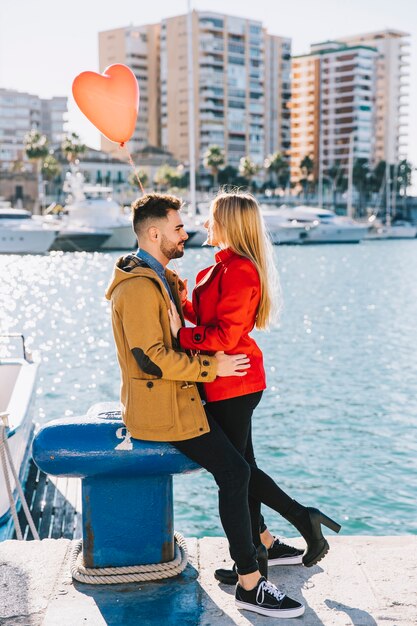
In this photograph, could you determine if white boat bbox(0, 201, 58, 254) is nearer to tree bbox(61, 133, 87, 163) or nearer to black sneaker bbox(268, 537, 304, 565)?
tree bbox(61, 133, 87, 163)

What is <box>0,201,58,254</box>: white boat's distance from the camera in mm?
64438

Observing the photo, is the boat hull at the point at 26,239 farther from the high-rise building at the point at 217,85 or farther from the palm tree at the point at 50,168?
the high-rise building at the point at 217,85

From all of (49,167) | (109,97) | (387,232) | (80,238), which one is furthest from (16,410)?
(387,232)

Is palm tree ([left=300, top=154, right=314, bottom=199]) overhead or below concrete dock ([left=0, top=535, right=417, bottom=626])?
overhead

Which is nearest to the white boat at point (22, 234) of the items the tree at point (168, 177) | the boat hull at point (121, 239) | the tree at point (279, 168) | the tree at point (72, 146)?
the boat hull at point (121, 239)

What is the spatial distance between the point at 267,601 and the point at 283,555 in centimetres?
50

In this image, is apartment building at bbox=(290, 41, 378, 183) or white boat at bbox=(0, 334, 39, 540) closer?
white boat at bbox=(0, 334, 39, 540)

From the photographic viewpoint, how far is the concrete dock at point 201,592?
333 cm

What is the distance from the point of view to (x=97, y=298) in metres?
36.7

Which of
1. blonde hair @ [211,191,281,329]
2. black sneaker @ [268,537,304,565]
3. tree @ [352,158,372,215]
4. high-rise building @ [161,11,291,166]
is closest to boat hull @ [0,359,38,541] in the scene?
black sneaker @ [268,537,304,565]

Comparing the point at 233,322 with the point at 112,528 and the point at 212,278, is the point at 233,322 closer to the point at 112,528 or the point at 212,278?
the point at 212,278

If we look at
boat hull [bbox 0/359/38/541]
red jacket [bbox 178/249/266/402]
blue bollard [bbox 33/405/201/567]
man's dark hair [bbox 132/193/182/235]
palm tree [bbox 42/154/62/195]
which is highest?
palm tree [bbox 42/154/62/195]

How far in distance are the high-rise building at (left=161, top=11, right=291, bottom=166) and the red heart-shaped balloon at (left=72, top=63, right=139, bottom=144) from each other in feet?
386

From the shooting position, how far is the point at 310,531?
3.75 m
